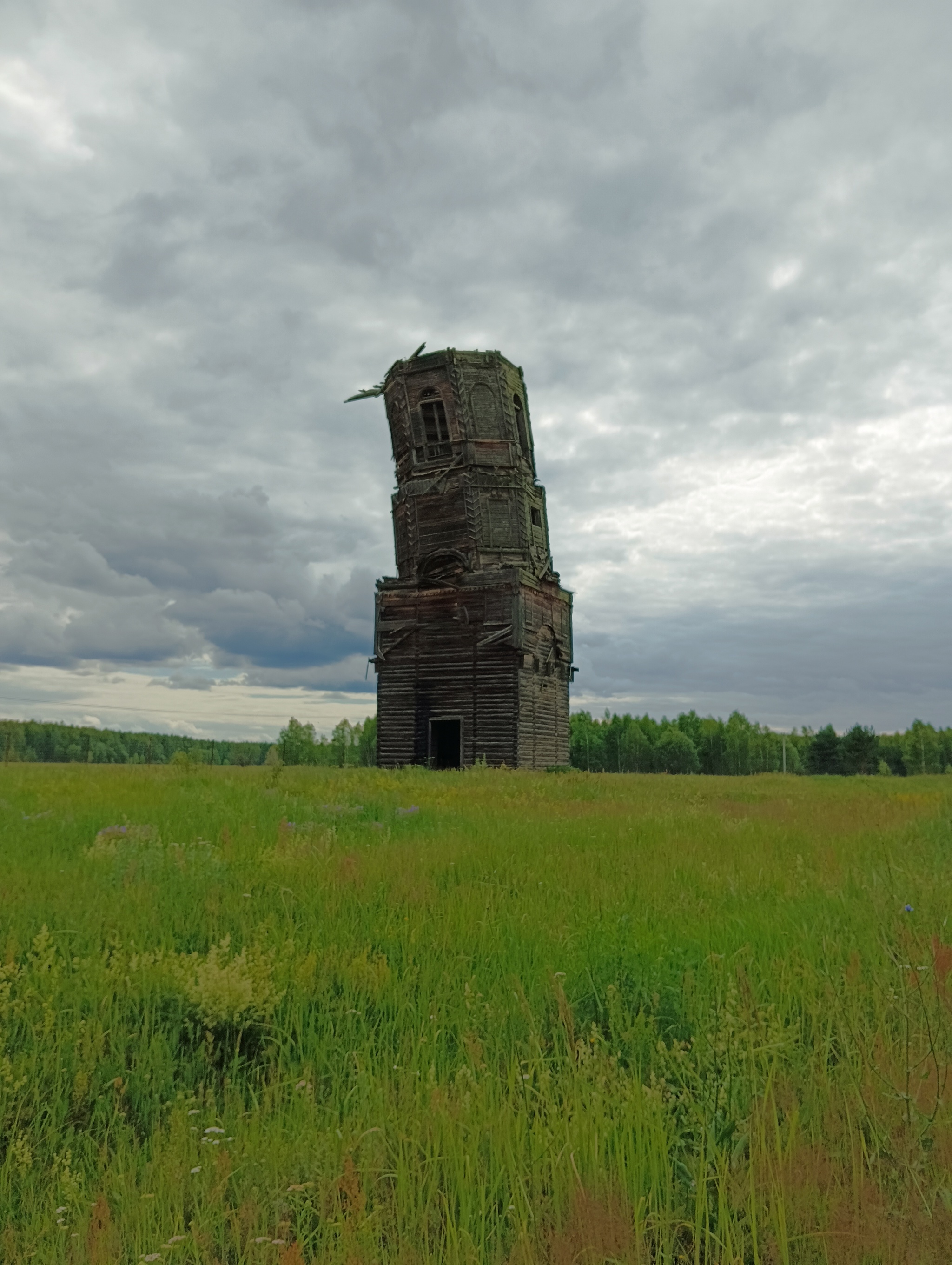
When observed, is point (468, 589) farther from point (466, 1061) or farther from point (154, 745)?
point (154, 745)

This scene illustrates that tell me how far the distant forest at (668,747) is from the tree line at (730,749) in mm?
123

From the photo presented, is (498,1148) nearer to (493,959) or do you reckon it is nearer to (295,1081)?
(295,1081)

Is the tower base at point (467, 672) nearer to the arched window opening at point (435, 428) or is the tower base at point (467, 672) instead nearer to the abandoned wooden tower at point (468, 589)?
the abandoned wooden tower at point (468, 589)

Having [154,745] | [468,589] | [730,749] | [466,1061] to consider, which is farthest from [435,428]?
[154,745]

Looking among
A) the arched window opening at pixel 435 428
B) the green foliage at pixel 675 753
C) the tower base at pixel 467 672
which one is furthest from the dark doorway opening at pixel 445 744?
the green foliage at pixel 675 753

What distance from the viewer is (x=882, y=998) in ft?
12.8

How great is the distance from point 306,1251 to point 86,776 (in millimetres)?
16241

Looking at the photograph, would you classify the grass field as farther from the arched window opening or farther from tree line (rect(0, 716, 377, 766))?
tree line (rect(0, 716, 377, 766))

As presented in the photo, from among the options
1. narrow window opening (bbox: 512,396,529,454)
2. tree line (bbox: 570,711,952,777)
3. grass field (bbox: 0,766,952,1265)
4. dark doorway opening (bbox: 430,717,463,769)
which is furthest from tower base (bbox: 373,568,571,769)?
tree line (bbox: 570,711,952,777)

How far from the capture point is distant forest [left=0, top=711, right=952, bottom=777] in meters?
82.7

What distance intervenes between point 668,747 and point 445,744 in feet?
212

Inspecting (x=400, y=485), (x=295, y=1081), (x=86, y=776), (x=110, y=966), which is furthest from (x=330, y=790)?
(x=400, y=485)

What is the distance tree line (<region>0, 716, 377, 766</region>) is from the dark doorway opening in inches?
1132

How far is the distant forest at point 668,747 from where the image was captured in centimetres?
8269
